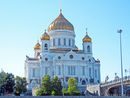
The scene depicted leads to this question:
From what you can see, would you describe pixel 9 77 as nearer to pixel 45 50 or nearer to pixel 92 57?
pixel 45 50

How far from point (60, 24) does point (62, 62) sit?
573 inches

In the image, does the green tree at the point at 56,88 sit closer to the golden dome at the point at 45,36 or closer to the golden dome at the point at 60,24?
the golden dome at the point at 45,36

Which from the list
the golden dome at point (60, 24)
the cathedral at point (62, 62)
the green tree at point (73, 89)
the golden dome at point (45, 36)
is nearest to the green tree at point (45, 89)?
the green tree at point (73, 89)

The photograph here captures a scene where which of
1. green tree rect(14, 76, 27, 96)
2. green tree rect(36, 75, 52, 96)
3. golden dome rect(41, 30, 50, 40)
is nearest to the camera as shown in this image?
green tree rect(36, 75, 52, 96)

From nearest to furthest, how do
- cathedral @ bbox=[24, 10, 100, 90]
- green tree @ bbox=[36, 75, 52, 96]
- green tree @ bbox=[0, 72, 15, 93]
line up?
green tree @ bbox=[36, 75, 52, 96]
green tree @ bbox=[0, 72, 15, 93]
cathedral @ bbox=[24, 10, 100, 90]

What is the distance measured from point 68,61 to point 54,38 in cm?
1071

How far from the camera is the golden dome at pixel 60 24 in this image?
107938mm

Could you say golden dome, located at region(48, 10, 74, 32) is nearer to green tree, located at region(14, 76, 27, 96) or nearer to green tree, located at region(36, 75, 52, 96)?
green tree, located at region(14, 76, 27, 96)

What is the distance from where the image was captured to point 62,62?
100 meters

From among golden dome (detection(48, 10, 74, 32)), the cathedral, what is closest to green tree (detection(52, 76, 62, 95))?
the cathedral

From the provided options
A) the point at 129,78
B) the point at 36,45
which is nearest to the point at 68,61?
the point at 36,45

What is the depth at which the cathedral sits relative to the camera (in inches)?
3949

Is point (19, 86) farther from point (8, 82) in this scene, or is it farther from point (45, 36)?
point (45, 36)

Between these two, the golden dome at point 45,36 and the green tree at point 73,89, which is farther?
the golden dome at point 45,36
